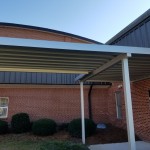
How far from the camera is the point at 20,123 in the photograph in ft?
41.9

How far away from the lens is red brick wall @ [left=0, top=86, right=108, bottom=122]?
47.0 feet

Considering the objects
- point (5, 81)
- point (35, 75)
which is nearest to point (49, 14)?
point (35, 75)

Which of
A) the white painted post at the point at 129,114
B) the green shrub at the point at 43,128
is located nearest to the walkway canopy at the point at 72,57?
the white painted post at the point at 129,114

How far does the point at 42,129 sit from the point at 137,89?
566 cm

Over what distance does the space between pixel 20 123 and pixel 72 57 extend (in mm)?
7849

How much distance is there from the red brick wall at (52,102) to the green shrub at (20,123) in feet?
3.78

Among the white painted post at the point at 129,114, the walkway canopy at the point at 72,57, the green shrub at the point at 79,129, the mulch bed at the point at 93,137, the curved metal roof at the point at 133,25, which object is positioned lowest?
the mulch bed at the point at 93,137

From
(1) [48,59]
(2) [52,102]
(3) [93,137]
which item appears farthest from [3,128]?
(1) [48,59]

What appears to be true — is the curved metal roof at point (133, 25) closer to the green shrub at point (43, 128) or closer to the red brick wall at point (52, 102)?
the red brick wall at point (52, 102)

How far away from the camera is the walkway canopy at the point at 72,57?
543 cm

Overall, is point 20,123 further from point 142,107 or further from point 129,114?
point 129,114

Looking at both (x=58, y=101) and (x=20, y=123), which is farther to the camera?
(x=58, y=101)

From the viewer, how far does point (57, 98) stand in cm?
1508

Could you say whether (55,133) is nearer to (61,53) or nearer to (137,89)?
(137,89)
